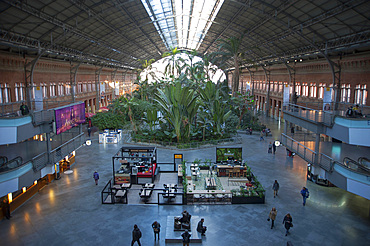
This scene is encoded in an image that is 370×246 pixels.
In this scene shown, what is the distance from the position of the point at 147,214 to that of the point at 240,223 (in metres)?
4.50

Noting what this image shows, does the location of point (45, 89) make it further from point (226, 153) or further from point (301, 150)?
point (301, 150)

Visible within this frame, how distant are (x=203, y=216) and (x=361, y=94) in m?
18.0

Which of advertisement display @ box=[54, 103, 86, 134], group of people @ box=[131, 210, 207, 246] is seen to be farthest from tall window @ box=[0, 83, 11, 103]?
group of people @ box=[131, 210, 207, 246]

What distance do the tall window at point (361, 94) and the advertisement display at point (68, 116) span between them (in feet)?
72.0

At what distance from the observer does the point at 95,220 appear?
12.6 metres

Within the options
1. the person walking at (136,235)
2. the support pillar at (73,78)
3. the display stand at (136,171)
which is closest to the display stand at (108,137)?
the display stand at (136,171)

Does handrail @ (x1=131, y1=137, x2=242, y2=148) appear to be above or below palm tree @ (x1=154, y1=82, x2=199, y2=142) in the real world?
below

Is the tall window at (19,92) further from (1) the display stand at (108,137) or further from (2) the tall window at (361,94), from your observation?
(2) the tall window at (361,94)

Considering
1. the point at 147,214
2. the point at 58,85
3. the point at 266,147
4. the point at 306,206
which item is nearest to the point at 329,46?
the point at 266,147

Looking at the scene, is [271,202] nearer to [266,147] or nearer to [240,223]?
[240,223]

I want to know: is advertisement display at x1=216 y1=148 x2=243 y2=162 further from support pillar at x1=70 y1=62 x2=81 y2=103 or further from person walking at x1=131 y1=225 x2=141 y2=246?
support pillar at x1=70 y1=62 x2=81 y2=103

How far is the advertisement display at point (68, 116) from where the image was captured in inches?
550

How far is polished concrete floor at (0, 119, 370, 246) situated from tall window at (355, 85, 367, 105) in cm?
978

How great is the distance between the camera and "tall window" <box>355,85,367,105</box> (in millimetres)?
22000
